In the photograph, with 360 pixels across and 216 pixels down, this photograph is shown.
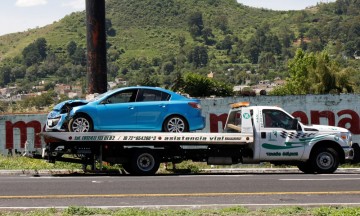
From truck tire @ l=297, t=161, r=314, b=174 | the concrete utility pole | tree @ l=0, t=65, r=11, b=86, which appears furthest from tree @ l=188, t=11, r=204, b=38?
truck tire @ l=297, t=161, r=314, b=174

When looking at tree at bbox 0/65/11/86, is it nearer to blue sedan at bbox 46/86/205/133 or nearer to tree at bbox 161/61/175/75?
tree at bbox 161/61/175/75

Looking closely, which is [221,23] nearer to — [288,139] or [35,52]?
[35,52]

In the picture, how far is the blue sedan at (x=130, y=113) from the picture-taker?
62.7ft

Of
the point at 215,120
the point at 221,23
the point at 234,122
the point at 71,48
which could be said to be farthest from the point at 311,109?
the point at 221,23

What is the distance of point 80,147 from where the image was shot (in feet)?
63.5

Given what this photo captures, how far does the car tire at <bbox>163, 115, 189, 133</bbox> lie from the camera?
19625 millimetres

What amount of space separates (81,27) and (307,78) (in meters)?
97.6

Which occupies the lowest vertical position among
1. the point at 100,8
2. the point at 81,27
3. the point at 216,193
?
the point at 216,193

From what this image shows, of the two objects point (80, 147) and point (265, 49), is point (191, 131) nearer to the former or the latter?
point (80, 147)

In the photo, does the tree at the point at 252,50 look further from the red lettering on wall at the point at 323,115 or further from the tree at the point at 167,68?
the red lettering on wall at the point at 323,115

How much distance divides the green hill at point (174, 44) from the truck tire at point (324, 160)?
119 m

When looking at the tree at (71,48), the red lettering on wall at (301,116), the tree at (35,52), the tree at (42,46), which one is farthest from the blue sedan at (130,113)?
the tree at (42,46)

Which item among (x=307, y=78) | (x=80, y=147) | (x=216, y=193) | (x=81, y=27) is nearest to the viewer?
(x=216, y=193)

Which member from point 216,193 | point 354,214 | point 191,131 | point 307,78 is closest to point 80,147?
point 191,131
